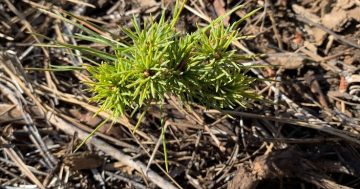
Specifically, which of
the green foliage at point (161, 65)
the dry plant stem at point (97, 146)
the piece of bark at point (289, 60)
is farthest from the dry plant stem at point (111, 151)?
the piece of bark at point (289, 60)

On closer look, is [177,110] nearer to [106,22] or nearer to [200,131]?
[200,131]

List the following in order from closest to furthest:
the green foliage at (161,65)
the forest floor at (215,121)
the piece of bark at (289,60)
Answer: the green foliage at (161,65), the forest floor at (215,121), the piece of bark at (289,60)

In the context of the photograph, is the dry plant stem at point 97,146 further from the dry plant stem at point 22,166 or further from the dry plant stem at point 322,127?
the dry plant stem at point 322,127

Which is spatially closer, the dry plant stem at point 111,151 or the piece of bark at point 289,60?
the dry plant stem at point 111,151

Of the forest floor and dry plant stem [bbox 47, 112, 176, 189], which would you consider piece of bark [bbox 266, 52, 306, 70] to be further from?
dry plant stem [bbox 47, 112, 176, 189]

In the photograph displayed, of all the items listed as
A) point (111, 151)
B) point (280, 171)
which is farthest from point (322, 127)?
point (111, 151)

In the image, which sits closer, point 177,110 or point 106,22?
point 177,110

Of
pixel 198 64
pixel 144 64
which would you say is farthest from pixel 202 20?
pixel 144 64

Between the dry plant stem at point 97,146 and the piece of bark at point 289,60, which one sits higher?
the piece of bark at point 289,60

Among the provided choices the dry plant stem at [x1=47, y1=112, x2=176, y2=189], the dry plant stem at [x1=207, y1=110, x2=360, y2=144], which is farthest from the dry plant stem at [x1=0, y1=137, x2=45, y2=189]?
the dry plant stem at [x1=207, y1=110, x2=360, y2=144]
